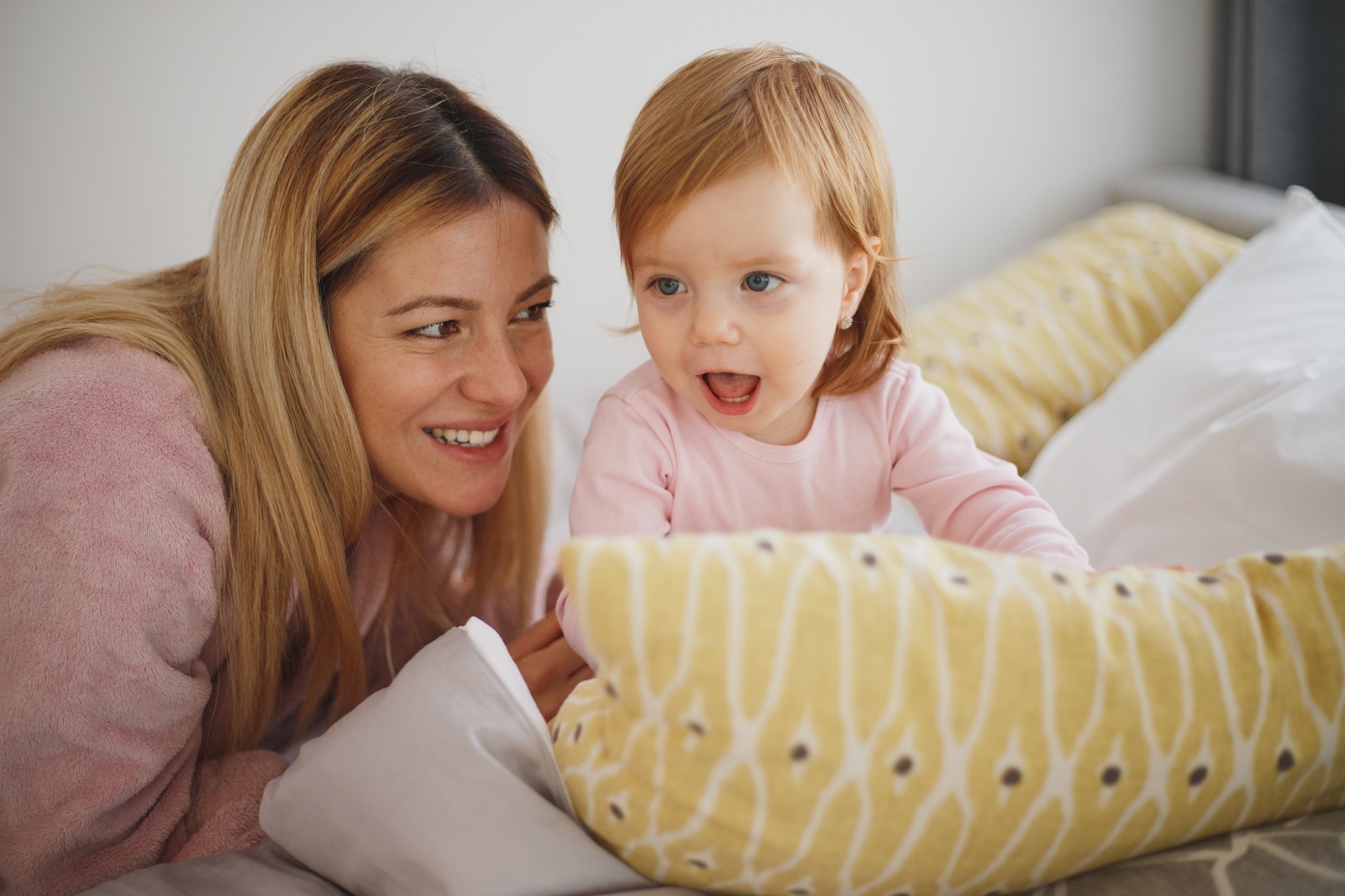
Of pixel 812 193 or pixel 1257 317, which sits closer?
pixel 812 193

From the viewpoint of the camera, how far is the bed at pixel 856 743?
698 mm

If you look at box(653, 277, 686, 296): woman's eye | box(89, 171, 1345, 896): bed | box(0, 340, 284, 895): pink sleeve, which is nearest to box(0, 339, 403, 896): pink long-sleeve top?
box(0, 340, 284, 895): pink sleeve

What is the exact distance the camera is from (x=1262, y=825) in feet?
2.72

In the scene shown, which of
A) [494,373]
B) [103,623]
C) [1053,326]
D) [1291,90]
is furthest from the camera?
[1291,90]

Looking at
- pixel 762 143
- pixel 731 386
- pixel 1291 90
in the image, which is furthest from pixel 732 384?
pixel 1291 90

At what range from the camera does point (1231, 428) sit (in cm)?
131

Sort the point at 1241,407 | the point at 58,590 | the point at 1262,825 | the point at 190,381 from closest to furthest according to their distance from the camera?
the point at 1262,825 → the point at 58,590 → the point at 190,381 → the point at 1241,407

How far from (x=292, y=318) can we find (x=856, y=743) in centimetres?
78

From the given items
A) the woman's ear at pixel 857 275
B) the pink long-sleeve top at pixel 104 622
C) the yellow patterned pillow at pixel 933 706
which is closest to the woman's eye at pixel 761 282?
the woman's ear at pixel 857 275

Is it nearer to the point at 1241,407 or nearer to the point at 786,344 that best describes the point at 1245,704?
the point at 786,344

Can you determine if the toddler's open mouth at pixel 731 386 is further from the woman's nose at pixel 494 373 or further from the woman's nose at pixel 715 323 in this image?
the woman's nose at pixel 494 373

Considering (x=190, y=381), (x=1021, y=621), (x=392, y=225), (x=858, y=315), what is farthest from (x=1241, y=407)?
(x=190, y=381)

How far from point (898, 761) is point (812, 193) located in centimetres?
55

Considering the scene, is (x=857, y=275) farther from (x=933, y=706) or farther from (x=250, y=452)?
(x=250, y=452)
